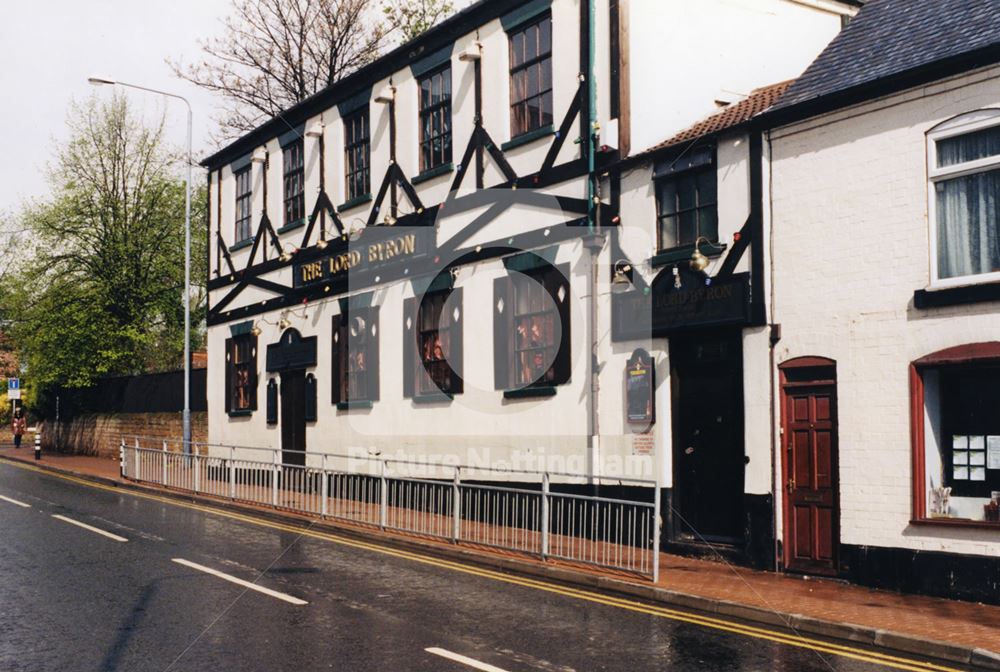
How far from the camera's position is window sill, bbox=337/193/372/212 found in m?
22.5

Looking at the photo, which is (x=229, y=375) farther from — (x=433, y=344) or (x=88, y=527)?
(x=88, y=527)

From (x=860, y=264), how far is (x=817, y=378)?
1.55 meters

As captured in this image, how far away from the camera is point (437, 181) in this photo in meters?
20.2

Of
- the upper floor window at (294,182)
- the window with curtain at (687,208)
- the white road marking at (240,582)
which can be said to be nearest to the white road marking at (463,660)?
the white road marking at (240,582)

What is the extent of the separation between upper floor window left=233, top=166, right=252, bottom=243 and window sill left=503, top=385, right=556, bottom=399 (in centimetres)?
1300

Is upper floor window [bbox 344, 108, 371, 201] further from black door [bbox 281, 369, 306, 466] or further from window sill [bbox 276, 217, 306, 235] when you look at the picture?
black door [bbox 281, 369, 306, 466]

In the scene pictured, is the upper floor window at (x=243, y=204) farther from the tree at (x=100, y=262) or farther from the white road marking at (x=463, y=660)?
the white road marking at (x=463, y=660)

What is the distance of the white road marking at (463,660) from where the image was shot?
8031 mm

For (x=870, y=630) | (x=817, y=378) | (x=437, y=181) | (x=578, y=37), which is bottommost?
(x=870, y=630)

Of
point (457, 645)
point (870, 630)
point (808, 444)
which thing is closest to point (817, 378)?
point (808, 444)

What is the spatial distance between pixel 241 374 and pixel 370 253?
773 centimetres

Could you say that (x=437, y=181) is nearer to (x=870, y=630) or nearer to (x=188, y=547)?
(x=188, y=547)

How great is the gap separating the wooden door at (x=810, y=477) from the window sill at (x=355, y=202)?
468 inches

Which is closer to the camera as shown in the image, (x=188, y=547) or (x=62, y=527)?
(x=188, y=547)
